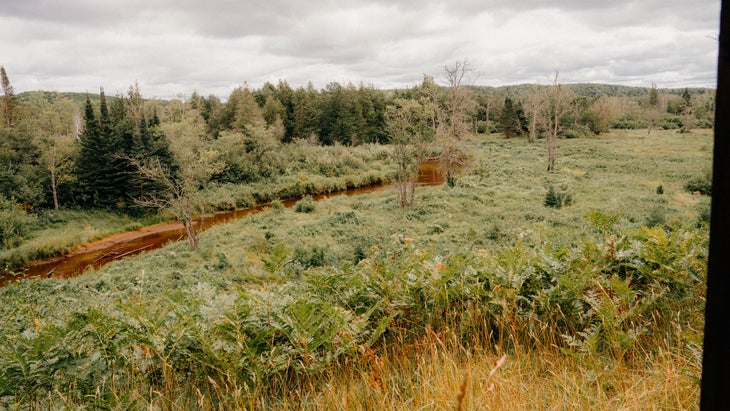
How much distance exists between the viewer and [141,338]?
2.62 m

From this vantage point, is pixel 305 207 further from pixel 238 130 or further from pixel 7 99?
pixel 7 99

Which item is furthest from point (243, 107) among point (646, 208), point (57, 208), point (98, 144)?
point (646, 208)

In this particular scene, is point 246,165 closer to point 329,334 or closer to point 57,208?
point 57,208

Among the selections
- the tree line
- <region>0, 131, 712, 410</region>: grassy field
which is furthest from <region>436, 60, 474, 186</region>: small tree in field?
A: <region>0, 131, 712, 410</region>: grassy field

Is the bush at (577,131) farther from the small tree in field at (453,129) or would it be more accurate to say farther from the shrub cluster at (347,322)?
the shrub cluster at (347,322)

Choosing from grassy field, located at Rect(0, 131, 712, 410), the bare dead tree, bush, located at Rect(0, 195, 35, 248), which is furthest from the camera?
the bare dead tree

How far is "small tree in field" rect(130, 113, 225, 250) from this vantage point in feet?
68.5

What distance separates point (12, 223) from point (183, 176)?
11.5m

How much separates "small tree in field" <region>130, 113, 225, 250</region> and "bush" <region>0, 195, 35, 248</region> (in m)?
6.96

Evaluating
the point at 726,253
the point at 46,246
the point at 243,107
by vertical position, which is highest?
the point at 243,107

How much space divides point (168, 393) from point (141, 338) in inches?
17.1

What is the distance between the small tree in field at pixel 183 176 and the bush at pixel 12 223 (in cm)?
696

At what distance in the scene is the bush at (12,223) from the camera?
23.9 metres

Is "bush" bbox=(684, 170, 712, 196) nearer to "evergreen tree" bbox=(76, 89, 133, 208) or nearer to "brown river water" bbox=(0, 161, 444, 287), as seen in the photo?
→ "brown river water" bbox=(0, 161, 444, 287)
